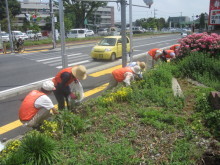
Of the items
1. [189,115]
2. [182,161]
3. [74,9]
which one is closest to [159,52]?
[189,115]

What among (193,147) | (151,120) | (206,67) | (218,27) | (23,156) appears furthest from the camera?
(218,27)

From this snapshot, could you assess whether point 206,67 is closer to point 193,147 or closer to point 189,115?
point 189,115

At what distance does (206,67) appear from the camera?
25.4 ft

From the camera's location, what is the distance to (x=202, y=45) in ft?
28.6

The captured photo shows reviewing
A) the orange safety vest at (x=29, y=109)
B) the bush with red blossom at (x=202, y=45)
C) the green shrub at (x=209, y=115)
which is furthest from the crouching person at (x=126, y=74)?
the bush with red blossom at (x=202, y=45)

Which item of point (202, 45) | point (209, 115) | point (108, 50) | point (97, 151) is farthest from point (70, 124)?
point (108, 50)

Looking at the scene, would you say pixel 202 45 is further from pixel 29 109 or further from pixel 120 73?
pixel 29 109

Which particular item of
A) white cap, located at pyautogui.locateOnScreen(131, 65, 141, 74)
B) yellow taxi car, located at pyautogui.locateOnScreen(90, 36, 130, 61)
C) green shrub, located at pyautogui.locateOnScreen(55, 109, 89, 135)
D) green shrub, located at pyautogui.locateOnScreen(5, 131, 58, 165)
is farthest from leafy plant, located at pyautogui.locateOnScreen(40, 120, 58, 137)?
yellow taxi car, located at pyautogui.locateOnScreen(90, 36, 130, 61)

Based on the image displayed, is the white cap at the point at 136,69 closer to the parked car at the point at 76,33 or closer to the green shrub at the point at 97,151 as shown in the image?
the green shrub at the point at 97,151

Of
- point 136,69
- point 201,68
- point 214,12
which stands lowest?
point 201,68

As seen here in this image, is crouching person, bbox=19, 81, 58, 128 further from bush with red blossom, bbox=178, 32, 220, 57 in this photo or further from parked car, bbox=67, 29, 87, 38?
parked car, bbox=67, 29, 87, 38

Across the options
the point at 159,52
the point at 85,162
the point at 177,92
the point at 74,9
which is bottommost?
the point at 85,162

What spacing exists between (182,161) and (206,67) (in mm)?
5286

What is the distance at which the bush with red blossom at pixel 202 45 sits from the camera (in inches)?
335
